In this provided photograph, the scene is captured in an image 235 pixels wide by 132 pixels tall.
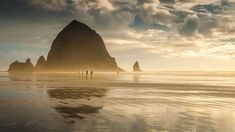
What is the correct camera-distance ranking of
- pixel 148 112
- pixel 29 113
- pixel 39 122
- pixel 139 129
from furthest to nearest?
pixel 148 112 → pixel 29 113 → pixel 39 122 → pixel 139 129

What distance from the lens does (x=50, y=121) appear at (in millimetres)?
14023

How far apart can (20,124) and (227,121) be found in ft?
32.4

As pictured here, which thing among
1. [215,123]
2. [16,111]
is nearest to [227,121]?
[215,123]

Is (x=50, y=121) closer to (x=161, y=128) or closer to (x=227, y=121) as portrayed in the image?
(x=161, y=128)

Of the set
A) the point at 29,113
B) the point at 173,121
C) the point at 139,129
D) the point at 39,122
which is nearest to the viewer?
the point at 139,129

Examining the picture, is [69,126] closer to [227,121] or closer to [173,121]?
[173,121]

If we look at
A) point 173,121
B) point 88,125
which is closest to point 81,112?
point 88,125

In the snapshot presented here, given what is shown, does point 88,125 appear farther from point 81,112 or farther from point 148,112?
point 148,112

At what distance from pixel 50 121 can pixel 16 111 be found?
13.5 feet

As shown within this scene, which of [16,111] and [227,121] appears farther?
[16,111]

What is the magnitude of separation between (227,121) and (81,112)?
7867mm

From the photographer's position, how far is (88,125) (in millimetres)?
13172

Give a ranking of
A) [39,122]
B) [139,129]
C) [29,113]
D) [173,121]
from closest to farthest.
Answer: [139,129]
[39,122]
[173,121]
[29,113]

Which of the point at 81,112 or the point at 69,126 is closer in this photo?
the point at 69,126
